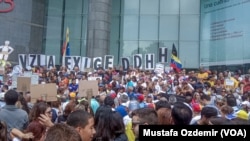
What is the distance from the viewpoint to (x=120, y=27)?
3169 centimetres

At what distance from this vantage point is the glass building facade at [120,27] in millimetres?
30047

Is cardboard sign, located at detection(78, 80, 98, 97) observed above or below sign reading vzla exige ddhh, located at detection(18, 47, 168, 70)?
below

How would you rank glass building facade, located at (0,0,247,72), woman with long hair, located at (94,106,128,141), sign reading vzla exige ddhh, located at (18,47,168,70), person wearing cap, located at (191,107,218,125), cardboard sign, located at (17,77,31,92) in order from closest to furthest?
1. woman with long hair, located at (94,106,128,141)
2. person wearing cap, located at (191,107,218,125)
3. cardboard sign, located at (17,77,31,92)
4. sign reading vzla exige ddhh, located at (18,47,168,70)
5. glass building facade, located at (0,0,247,72)

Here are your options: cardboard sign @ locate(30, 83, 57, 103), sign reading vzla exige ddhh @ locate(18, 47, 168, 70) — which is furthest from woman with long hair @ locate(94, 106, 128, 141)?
sign reading vzla exige ddhh @ locate(18, 47, 168, 70)

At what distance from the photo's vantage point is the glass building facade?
98.6 feet

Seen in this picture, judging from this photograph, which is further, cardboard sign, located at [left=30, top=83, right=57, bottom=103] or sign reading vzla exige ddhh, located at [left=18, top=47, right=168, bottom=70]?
sign reading vzla exige ddhh, located at [left=18, top=47, right=168, bottom=70]

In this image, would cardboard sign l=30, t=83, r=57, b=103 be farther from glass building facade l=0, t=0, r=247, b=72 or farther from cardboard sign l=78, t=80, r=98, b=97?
glass building facade l=0, t=0, r=247, b=72

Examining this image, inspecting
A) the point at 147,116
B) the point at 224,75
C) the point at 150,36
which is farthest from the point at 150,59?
the point at 147,116

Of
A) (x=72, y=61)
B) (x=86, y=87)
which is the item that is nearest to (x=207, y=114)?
(x=86, y=87)

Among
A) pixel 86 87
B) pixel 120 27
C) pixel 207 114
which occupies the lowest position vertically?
pixel 207 114

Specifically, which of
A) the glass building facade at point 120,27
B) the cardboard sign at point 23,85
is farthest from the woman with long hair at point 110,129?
the glass building facade at point 120,27

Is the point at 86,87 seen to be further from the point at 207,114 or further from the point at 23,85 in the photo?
the point at 207,114

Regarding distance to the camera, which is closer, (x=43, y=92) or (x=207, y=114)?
(x=207, y=114)

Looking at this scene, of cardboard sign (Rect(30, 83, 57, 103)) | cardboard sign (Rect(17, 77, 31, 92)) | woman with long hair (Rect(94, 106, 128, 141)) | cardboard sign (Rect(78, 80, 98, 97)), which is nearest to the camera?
woman with long hair (Rect(94, 106, 128, 141))
